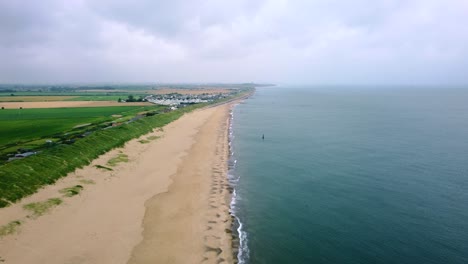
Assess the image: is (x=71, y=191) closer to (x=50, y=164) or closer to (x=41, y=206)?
(x=41, y=206)

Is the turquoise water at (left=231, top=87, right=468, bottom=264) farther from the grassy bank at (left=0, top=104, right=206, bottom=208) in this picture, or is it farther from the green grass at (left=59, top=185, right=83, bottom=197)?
the grassy bank at (left=0, top=104, right=206, bottom=208)

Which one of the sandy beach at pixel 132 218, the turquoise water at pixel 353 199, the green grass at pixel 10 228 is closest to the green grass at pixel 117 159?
the sandy beach at pixel 132 218

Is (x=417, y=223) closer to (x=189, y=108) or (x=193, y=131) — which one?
(x=193, y=131)

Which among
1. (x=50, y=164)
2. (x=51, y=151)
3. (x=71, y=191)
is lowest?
(x=71, y=191)

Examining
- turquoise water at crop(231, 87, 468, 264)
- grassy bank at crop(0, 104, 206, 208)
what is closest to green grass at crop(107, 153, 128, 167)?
grassy bank at crop(0, 104, 206, 208)

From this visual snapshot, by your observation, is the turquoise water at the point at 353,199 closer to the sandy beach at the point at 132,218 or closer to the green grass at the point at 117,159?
the sandy beach at the point at 132,218

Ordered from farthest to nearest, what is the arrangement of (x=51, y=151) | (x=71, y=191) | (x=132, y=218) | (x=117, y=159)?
(x=117, y=159) → (x=51, y=151) → (x=71, y=191) → (x=132, y=218)

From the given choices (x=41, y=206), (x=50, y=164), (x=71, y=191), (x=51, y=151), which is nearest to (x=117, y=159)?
(x=51, y=151)
